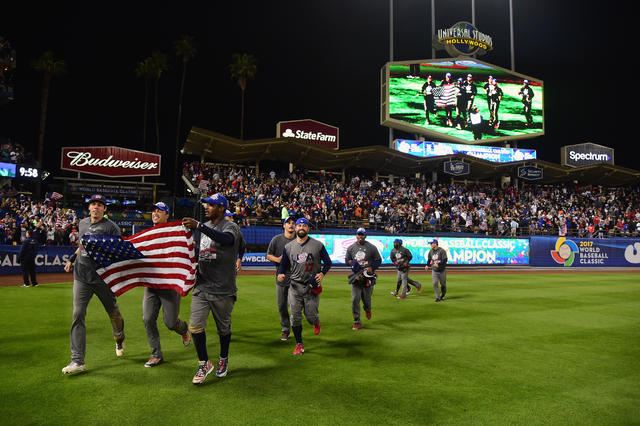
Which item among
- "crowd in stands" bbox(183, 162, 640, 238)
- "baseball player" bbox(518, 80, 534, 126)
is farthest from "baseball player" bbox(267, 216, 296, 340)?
"baseball player" bbox(518, 80, 534, 126)

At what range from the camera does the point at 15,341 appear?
791cm

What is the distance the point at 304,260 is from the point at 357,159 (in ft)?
102

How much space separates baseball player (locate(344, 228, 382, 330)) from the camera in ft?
32.6

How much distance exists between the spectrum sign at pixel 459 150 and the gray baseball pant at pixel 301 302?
3436cm

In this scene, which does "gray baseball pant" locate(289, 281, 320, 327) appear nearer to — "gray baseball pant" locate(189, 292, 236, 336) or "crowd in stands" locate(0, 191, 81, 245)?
"gray baseball pant" locate(189, 292, 236, 336)

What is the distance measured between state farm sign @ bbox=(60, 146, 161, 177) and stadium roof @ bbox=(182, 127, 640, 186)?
427cm

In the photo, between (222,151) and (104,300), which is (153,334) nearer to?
(104,300)

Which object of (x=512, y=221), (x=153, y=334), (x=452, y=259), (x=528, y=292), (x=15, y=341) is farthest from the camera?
(x=512, y=221)

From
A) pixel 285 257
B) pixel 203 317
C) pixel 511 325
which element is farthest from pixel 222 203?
pixel 511 325

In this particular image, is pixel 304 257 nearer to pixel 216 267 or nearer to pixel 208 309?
A: pixel 216 267

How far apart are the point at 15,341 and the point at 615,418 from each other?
933 centimetres

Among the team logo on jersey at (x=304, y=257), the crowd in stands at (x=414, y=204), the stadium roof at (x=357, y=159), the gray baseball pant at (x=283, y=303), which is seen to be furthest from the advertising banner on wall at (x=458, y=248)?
the team logo on jersey at (x=304, y=257)

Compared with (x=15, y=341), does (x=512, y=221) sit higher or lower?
higher

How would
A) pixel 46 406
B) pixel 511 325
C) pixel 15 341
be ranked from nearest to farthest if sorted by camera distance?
1. pixel 46 406
2. pixel 15 341
3. pixel 511 325
